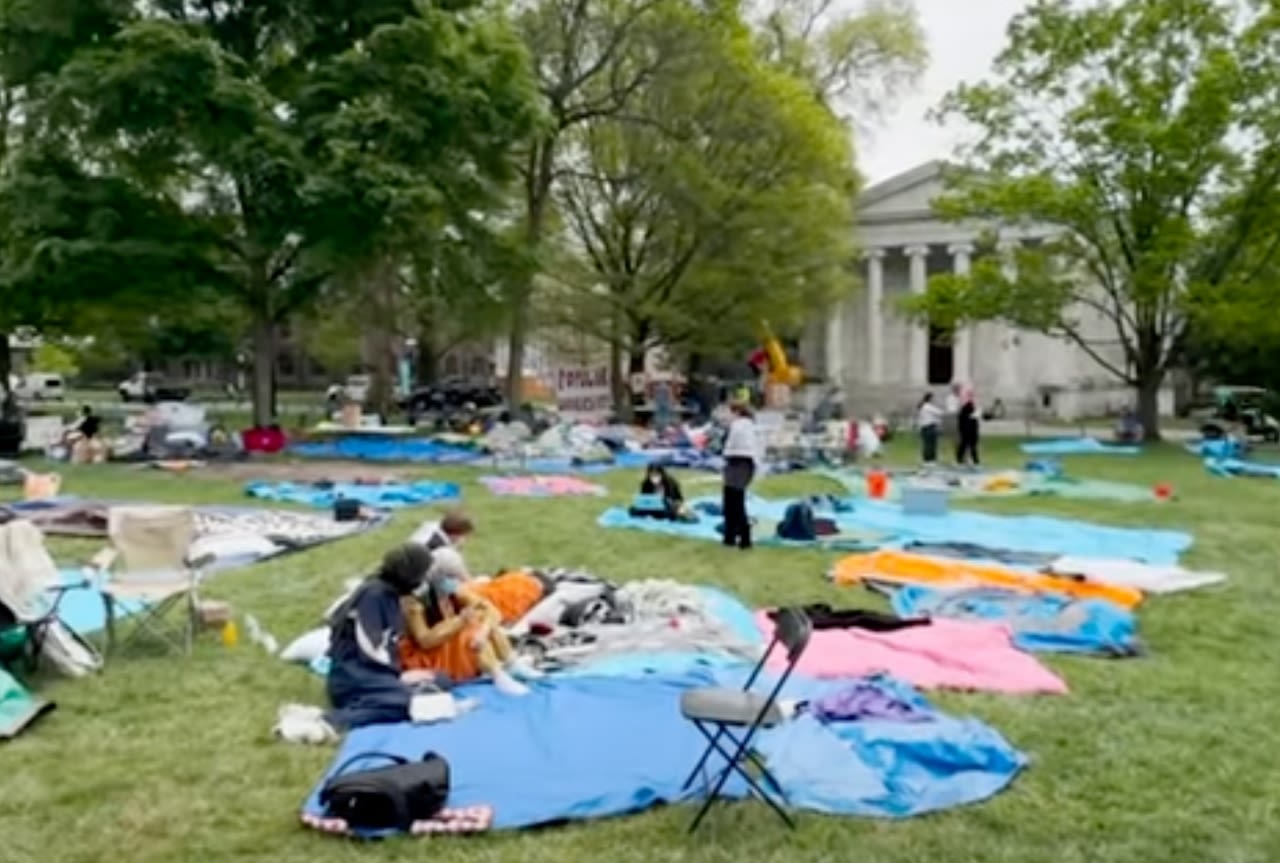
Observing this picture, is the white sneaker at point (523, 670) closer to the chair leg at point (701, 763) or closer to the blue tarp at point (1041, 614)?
the chair leg at point (701, 763)

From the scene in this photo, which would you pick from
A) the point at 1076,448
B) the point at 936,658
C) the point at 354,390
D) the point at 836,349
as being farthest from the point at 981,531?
the point at 836,349

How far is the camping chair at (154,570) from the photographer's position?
8727mm

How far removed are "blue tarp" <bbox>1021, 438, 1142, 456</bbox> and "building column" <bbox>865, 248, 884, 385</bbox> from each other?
21.6 metres

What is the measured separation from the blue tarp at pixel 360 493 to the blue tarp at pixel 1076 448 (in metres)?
15.1

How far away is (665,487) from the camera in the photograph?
1591 centimetres

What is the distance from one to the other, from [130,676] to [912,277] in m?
47.9

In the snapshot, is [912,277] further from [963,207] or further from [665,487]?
[665,487]

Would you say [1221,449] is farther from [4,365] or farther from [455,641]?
[4,365]

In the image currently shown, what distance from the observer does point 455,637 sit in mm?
7434

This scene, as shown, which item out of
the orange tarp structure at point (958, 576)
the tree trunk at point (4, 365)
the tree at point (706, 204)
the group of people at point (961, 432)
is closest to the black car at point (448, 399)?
the tree at point (706, 204)

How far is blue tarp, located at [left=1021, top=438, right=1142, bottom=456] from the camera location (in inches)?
1130

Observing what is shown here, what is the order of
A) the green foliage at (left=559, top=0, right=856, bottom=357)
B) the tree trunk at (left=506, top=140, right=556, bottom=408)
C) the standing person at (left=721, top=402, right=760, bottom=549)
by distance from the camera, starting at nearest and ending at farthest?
the standing person at (left=721, top=402, right=760, bottom=549) → the tree trunk at (left=506, top=140, right=556, bottom=408) → the green foliage at (left=559, top=0, right=856, bottom=357)

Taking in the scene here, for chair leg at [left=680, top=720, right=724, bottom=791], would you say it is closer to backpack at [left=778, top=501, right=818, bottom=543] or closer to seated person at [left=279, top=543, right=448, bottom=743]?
seated person at [left=279, top=543, right=448, bottom=743]

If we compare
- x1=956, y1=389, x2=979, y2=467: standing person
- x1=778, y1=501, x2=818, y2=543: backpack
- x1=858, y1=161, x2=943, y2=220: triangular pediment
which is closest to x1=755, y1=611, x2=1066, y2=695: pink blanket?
x1=778, y1=501, x2=818, y2=543: backpack
